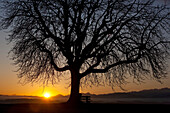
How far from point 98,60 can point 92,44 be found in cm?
143

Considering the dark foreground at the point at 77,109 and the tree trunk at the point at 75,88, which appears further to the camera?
the tree trunk at the point at 75,88

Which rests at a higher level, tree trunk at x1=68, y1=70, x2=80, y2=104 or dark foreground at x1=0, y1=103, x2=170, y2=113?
tree trunk at x1=68, y1=70, x2=80, y2=104

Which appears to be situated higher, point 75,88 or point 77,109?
point 75,88

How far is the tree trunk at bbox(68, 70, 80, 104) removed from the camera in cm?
1922

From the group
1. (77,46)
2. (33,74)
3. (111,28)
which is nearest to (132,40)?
(111,28)

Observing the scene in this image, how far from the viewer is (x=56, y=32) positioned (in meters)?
19.5

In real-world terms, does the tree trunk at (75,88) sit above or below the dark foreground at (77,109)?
above

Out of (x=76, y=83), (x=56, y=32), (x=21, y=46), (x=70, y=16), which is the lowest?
(x=76, y=83)

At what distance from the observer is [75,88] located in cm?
1934

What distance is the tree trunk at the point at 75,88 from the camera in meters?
19.2

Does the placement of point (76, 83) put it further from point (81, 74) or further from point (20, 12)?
point (20, 12)

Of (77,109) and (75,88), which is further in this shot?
(75,88)

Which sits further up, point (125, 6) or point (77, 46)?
point (125, 6)

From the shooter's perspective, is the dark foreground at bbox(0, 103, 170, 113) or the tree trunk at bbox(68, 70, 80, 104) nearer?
the dark foreground at bbox(0, 103, 170, 113)
